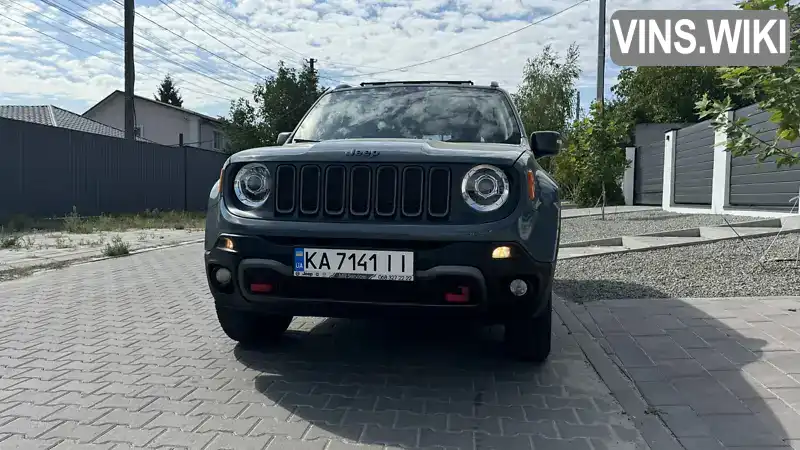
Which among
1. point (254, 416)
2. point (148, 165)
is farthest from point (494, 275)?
point (148, 165)

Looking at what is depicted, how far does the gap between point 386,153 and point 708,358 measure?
2428 mm

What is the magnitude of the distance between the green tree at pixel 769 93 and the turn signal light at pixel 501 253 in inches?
142

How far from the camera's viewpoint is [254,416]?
10.4 feet

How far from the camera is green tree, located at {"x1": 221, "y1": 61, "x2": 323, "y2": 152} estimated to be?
3372 cm

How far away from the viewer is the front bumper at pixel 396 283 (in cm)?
321

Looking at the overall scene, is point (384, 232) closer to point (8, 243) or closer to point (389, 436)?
point (389, 436)

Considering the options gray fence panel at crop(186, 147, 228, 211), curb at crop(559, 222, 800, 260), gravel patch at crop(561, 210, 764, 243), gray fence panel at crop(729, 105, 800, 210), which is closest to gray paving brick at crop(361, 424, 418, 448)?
curb at crop(559, 222, 800, 260)

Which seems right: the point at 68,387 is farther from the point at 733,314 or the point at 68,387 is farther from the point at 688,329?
the point at 733,314

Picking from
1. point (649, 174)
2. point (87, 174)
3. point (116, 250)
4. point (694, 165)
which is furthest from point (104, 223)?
point (649, 174)

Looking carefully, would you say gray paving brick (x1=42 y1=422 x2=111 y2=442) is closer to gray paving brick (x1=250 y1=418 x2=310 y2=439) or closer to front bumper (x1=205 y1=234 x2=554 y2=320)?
gray paving brick (x1=250 y1=418 x2=310 y2=439)

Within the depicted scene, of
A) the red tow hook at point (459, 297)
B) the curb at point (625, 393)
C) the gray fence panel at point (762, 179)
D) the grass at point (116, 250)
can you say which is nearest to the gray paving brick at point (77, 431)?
the red tow hook at point (459, 297)

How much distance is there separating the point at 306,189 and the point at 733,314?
3.61 metres

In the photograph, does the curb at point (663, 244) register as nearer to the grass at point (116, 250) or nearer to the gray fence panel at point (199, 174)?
the grass at point (116, 250)

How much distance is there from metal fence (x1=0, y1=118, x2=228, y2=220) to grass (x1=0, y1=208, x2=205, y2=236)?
635mm
